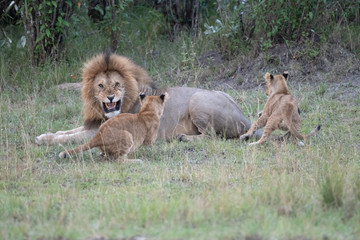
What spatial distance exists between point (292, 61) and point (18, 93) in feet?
14.5

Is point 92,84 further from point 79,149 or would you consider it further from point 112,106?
point 79,149

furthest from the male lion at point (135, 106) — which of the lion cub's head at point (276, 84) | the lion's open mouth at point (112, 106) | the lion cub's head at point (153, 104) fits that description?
the lion cub's head at point (153, 104)

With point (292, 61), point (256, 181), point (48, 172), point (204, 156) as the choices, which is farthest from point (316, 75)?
point (48, 172)

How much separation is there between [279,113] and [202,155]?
0.99m

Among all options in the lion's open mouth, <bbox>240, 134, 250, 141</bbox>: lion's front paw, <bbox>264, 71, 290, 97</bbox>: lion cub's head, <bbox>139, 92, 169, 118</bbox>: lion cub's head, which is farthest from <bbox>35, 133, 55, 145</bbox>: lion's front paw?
<bbox>264, 71, 290, 97</bbox>: lion cub's head

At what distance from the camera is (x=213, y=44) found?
430 inches

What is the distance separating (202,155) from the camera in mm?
6566

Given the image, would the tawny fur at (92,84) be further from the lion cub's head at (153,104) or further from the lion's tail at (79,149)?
the lion's tail at (79,149)

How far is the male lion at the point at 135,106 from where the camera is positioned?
23.6 ft

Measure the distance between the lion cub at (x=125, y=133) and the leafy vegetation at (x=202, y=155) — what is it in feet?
0.51

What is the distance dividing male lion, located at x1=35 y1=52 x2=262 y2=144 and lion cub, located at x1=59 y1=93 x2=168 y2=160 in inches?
35.0

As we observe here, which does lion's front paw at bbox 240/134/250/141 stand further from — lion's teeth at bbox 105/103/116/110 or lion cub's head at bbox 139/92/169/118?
lion's teeth at bbox 105/103/116/110

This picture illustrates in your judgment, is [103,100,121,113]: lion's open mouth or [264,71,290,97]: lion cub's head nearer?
[264,71,290,97]: lion cub's head

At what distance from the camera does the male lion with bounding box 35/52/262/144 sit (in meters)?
7.20
